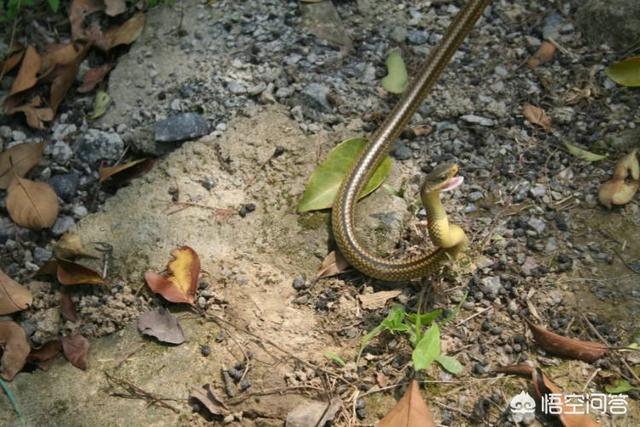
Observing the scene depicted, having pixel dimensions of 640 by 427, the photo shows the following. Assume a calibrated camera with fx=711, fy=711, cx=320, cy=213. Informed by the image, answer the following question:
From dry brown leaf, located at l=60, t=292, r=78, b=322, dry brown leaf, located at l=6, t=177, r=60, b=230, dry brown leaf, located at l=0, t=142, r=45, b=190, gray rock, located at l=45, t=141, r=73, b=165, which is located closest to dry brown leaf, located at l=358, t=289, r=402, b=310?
dry brown leaf, located at l=60, t=292, r=78, b=322

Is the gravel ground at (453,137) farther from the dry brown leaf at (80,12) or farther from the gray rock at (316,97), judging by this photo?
the dry brown leaf at (80,12)

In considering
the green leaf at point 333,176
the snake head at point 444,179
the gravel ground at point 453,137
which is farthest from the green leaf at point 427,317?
the green leaf at point 333,176

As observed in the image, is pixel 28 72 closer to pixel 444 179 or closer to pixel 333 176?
pixel 333 176

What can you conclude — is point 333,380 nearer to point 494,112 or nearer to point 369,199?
point 369,199

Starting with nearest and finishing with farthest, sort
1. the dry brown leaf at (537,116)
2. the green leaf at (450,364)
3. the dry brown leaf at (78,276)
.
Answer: the green leaf at (450,364) < the dry brown leaf at (78,276) < the dry brown leaf at (537,116)

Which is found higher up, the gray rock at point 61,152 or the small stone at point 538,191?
the gray rock at point 61,152

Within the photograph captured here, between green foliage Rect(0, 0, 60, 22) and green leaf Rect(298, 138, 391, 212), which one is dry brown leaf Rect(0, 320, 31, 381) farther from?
green foliage Rect(0, 0, 60, 22)

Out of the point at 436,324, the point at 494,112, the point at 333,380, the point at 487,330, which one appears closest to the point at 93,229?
the point at 333,380
